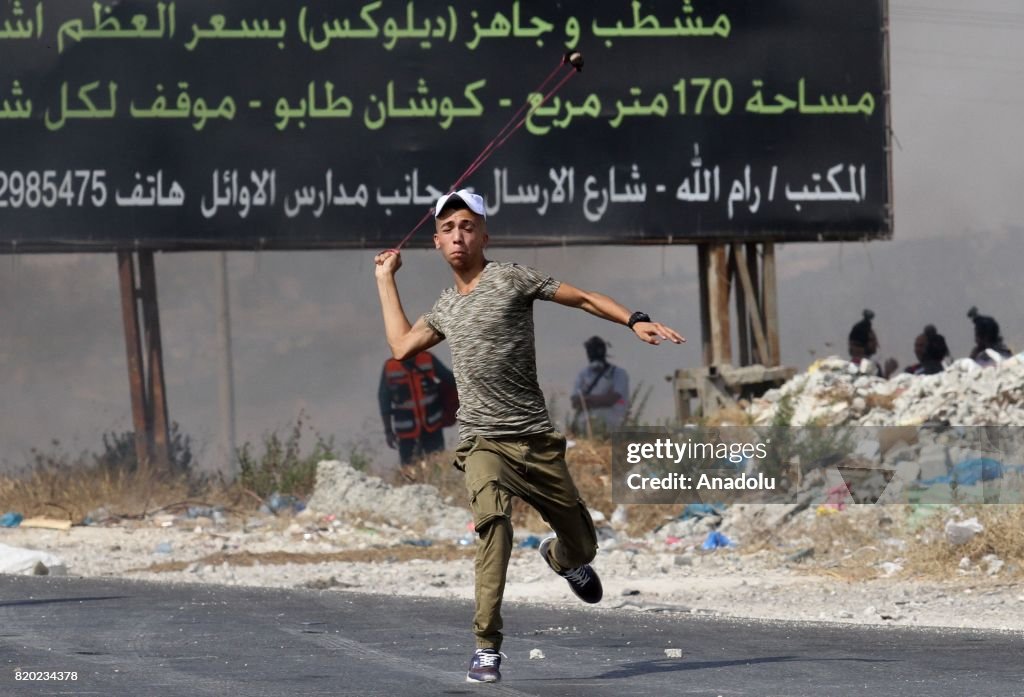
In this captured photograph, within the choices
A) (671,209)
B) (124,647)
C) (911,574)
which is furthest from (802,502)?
(124,647)

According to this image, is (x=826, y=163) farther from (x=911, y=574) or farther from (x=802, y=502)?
(x=911, y=574)

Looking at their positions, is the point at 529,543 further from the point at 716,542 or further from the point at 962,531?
the point at 962,531

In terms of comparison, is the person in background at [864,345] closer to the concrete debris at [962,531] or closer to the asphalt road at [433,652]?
the concrete debris at [962,531]

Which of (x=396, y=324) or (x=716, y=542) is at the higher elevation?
(x=396, y=324)

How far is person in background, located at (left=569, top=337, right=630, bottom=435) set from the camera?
1964 centimetres

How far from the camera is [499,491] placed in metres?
6.71

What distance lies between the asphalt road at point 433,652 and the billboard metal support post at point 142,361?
984 centimetres

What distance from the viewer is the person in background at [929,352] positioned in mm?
20656

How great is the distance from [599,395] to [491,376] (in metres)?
13.5

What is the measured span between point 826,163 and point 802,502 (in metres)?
5.45

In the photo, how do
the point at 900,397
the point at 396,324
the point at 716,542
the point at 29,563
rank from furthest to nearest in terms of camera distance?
the point at 900,397 → the point at 716,542 → the point at 29,563 → the point at 396,324

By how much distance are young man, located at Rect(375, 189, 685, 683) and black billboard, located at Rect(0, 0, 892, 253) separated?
12935 millimetres

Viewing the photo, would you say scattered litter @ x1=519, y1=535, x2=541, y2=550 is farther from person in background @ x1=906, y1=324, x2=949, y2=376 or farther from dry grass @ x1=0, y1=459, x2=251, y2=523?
person in background @ x1=906, y1=324, x2=949, y2=376

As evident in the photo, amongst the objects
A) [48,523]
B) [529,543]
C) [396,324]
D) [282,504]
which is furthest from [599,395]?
[396,324]
